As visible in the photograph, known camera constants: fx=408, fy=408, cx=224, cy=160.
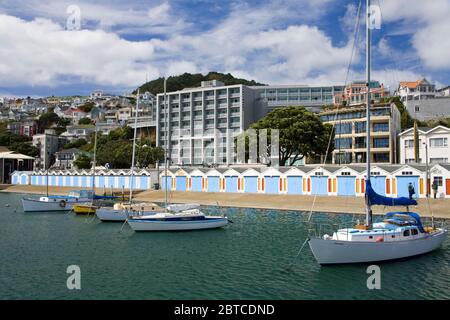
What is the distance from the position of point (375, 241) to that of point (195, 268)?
41.0 feet

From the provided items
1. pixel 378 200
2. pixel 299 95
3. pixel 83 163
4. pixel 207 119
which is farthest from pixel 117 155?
pixel 378 200

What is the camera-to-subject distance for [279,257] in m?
30.3

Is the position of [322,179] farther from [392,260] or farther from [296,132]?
[392,260]

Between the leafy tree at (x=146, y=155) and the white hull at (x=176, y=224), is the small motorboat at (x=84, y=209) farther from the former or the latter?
the leafy tree at (x=146, y=155)

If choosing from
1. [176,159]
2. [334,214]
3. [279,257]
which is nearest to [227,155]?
[176,159]

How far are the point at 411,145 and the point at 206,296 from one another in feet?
245

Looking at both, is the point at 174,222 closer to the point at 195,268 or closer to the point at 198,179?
the point at 195,268

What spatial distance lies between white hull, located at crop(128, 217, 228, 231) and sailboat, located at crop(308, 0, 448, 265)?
55.6 ft

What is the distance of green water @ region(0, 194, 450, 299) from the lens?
2288 cm

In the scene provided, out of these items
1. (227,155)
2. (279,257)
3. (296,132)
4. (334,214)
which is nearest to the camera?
(279,257)

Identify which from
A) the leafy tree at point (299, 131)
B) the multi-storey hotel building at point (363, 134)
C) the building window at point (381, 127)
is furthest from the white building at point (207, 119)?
the building window at point (381, 127)

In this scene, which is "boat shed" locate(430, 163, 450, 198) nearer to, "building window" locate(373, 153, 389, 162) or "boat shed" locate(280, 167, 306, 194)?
"boat shed" locate(280, 167, 306, 194)

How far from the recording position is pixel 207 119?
485 ft
